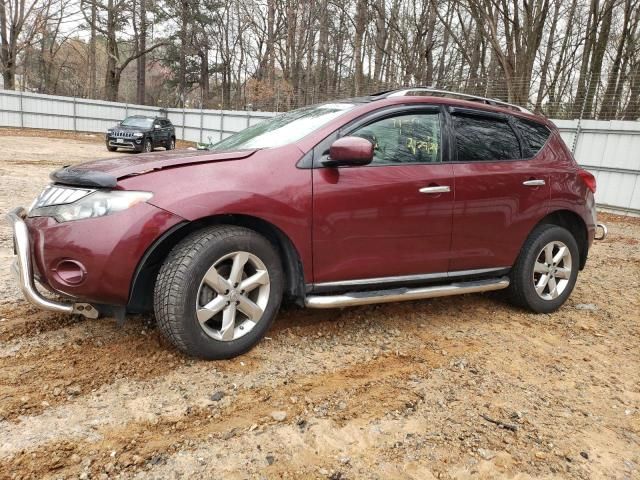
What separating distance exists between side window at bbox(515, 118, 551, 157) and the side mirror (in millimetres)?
1735

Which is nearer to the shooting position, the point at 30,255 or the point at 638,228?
the point at 30,255

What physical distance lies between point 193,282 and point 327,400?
0.95 metres

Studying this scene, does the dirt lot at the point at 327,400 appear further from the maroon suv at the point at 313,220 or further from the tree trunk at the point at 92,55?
the tree trunk at the point at 92,55

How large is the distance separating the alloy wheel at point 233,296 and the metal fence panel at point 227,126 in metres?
10.7

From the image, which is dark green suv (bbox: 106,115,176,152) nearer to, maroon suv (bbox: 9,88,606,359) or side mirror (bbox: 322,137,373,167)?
maroon suv (bbox: 9,88,606,359)

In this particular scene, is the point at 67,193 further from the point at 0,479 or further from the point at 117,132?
the point at 117,132

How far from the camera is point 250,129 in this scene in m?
3.74

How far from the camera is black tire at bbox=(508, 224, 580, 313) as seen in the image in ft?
12.5

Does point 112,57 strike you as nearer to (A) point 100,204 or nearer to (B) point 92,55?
(B) point 92,55

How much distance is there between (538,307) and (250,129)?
2.78 metres

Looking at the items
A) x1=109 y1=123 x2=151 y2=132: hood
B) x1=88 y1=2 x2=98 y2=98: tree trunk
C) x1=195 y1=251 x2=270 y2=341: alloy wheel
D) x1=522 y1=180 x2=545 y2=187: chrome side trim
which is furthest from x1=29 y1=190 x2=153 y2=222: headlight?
x1=88 y1=2 x2=98 y2=98: tree trunk

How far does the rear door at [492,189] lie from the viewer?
3.41 meters

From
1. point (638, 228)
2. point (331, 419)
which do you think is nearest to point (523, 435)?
point (331, 419)

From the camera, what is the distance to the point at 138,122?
754 inches
